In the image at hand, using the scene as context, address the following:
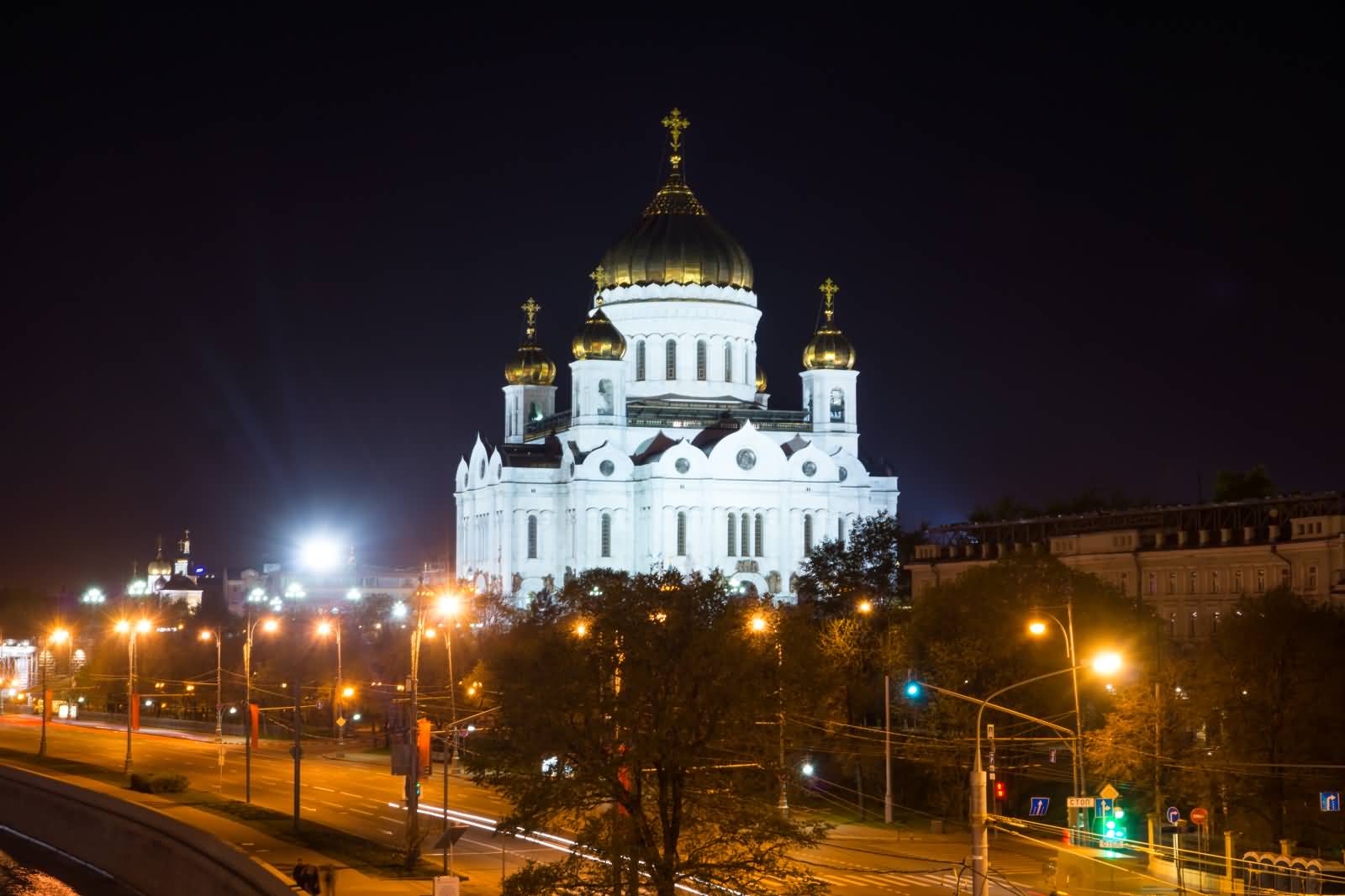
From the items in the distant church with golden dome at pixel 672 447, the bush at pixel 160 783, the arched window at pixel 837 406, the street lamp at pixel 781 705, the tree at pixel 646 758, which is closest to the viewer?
the tree at pixel 646 758

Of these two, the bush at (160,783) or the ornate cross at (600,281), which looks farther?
the ornate cross at (600,281)

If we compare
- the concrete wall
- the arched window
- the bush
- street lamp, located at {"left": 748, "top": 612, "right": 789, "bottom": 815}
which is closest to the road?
the bush

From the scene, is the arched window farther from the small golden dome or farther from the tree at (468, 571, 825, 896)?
the tree at (468, 571, 825, 896)

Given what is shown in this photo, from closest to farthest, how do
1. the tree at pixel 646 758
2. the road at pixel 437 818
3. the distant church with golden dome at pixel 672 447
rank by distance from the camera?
the tree at pixel 646 758, the road at pixel 437 818, the distant church with golden dome at pixel 672 447

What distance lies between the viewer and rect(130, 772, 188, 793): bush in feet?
219

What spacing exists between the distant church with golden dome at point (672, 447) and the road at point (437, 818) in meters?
29.8

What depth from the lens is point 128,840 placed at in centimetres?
6281

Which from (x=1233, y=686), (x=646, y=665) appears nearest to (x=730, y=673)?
(x=646, y=665)

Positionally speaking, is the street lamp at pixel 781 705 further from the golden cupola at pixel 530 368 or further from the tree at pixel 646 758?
the golden cupola at pixel 530 368

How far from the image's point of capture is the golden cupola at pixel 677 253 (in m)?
124

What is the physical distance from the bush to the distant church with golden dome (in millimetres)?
43100

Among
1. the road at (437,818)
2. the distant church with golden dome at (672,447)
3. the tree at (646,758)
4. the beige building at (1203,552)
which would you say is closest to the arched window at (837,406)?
the distant church with golden dome at (672,447)

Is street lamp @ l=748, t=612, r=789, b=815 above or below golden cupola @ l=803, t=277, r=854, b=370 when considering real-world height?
below

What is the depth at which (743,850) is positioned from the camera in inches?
1515
